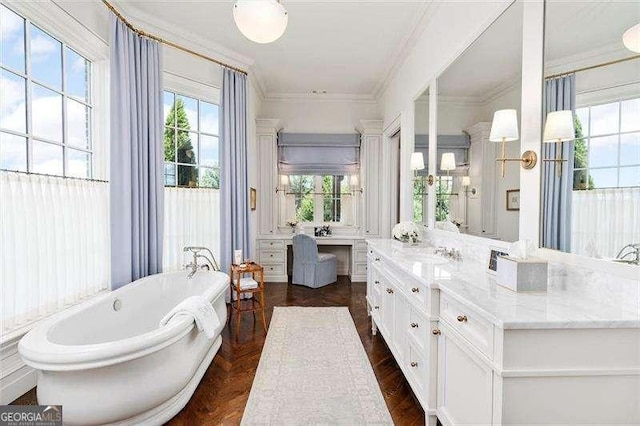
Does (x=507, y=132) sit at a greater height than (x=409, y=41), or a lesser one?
lesser

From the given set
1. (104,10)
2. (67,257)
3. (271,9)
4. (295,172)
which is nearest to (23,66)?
(104,10)

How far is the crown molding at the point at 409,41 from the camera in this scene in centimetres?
284

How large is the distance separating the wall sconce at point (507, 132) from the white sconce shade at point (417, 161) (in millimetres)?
1246

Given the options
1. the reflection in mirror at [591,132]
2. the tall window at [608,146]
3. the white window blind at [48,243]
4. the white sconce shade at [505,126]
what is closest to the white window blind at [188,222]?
the white window blind at [48,243]

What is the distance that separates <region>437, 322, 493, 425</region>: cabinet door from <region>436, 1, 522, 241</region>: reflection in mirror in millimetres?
795

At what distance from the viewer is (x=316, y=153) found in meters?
5.28

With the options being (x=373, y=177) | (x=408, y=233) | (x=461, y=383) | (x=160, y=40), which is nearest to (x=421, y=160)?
(x=408, y=233)

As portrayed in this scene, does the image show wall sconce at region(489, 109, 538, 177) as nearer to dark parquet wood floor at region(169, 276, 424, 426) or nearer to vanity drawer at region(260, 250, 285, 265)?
dark parquet wood floor at region(169, 276, 424, 426)

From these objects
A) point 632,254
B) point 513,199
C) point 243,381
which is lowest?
point 243,381

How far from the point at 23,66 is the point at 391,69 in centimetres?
384

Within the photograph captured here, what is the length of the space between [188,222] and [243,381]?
2.07 meters

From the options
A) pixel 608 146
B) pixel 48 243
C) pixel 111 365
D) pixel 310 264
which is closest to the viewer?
pixel 608 146

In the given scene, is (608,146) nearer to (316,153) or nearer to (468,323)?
(468,323)

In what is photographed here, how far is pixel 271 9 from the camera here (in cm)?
176
